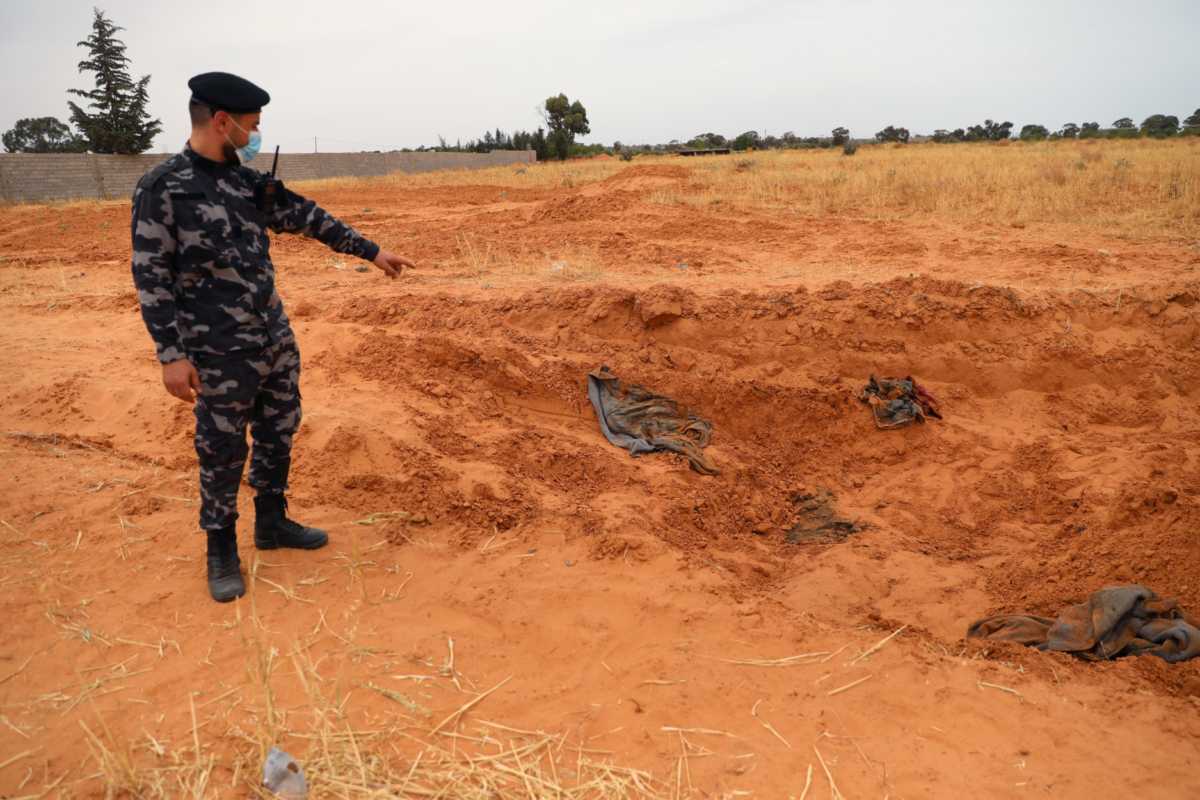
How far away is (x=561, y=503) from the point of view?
14.0 feet

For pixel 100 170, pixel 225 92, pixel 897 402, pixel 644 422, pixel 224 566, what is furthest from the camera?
pixel 100 170

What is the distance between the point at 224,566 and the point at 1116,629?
3.57 m

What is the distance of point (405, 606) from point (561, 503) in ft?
4.15

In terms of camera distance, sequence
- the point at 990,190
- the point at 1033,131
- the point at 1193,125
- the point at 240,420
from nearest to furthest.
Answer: the point at 240,420 < the point at 990,190 < the point at 1193,125 < the point at 1033,131

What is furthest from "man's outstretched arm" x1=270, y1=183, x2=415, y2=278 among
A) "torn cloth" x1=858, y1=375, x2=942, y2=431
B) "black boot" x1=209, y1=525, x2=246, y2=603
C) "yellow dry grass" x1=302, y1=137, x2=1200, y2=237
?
"yellow dry grass" x1=302, y1=137, x2=1200, y2=237

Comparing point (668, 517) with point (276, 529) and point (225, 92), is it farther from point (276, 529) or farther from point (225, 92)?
point (225, 92)

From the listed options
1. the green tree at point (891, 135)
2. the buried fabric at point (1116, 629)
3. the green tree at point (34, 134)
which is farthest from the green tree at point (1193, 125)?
the green tree at point (34, 134)

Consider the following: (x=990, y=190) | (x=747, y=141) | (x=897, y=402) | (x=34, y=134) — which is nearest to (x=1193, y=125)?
(x=747, y=141)

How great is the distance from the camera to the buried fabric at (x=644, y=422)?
208 inches

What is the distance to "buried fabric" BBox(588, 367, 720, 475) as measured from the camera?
528 cm

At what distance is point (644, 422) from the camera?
5594 mm

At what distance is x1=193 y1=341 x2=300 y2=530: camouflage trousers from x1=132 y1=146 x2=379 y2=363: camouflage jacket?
74 mm

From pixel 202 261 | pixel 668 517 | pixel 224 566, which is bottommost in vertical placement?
pixel 668 517

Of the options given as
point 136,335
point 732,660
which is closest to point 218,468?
point 732,660
